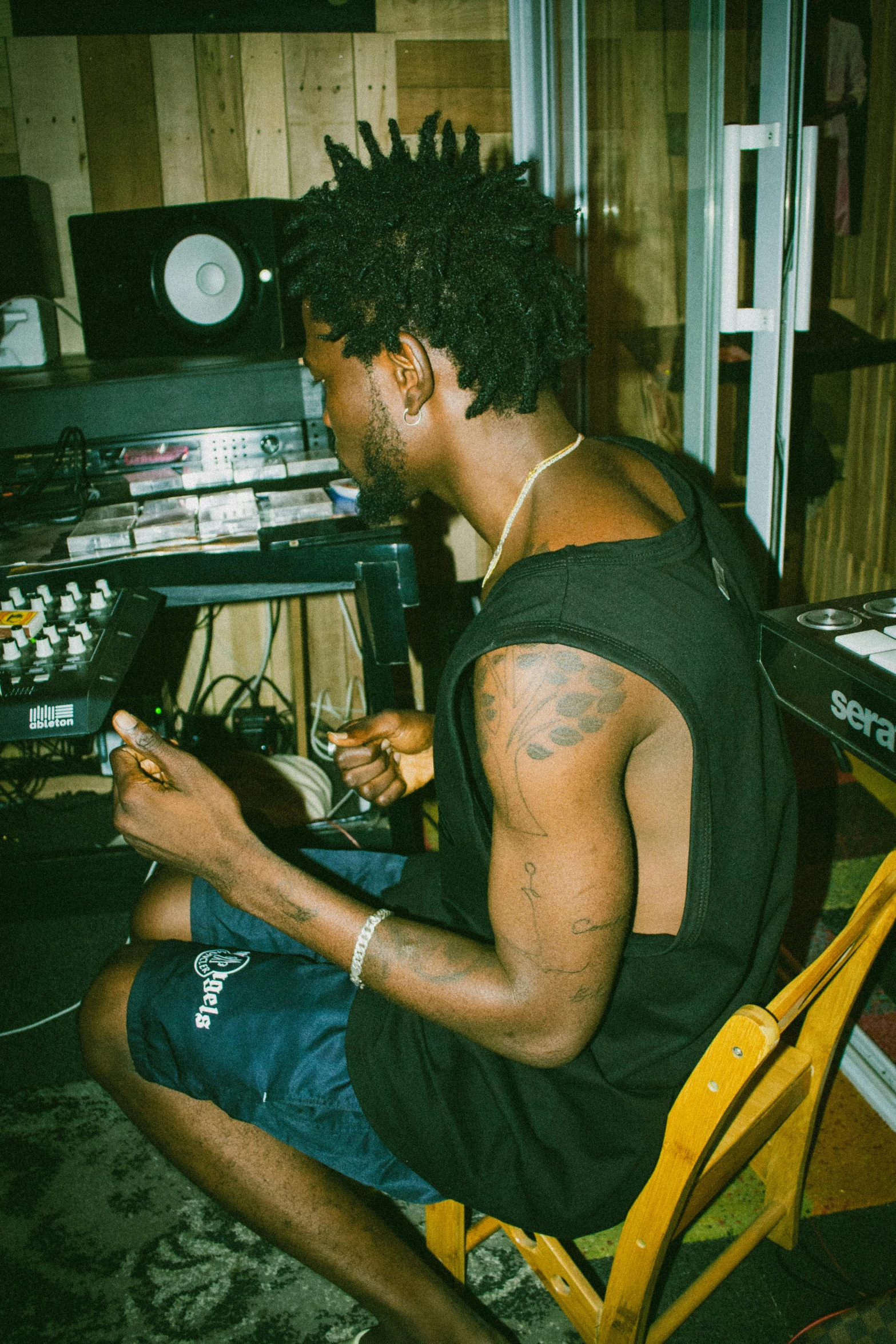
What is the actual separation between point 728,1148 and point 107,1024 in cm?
68

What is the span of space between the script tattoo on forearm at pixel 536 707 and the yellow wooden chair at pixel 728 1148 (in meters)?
0.24

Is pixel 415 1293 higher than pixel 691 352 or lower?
lower

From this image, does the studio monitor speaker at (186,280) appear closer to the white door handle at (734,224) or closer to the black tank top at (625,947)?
the white door handle at (734,224)

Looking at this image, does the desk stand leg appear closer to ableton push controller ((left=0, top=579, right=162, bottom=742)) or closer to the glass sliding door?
ableton push controller ((left=0, top=579, right=162, bottom=742))

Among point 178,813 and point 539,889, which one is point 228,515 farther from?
point 539,889

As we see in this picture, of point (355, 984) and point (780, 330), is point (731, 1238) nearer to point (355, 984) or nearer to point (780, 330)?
point (355, 984)

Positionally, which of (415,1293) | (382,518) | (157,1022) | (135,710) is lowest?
(415,1293)

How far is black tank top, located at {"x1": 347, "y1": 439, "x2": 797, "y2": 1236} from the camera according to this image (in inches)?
31.2

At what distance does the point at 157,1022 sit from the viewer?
103cm

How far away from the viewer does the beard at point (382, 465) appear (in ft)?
3.42

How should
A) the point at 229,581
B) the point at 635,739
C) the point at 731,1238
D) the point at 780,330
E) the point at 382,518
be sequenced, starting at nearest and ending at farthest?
the point at 635,739, the point at 382,518, the point at 731,1238, the point at 229,581, the point at 780,330

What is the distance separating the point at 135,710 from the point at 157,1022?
784 millimetres

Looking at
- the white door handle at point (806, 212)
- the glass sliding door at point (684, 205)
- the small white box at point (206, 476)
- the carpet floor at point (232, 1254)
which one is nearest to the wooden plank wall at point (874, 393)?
the glass sliding door at point (684, 205)

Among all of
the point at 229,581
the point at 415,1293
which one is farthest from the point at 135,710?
the point at 415,1293
